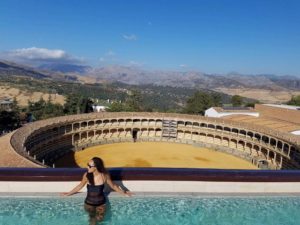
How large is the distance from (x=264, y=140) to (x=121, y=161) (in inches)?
838

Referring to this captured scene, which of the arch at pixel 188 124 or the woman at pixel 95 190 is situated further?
the arch at pixel 188 124

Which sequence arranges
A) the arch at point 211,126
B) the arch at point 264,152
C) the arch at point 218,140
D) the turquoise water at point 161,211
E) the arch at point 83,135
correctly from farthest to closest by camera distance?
the arch at point 211,126, the arch at point 218,140, the arch at point 83,135, the arch at point 264,152, the turquoise water at point 161,211

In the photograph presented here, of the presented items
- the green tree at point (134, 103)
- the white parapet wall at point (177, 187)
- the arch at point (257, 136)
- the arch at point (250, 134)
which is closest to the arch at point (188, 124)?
the arch at point (250, 134)

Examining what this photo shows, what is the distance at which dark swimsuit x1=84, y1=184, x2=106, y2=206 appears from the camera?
8828 mm

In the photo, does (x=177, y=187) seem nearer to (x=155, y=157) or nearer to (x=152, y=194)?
(x=152, y=194)

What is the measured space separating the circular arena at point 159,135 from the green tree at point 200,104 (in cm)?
2371

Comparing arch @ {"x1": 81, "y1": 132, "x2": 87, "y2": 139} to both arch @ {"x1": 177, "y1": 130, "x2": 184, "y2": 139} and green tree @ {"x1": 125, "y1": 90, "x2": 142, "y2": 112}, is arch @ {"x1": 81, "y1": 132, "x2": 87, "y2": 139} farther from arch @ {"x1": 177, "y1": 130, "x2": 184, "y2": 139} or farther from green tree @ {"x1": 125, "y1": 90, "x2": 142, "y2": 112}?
green tree @ {"x1": 125, "y1": 90, "x2": 142, "y2": 112}

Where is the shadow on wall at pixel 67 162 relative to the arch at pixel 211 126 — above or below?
below

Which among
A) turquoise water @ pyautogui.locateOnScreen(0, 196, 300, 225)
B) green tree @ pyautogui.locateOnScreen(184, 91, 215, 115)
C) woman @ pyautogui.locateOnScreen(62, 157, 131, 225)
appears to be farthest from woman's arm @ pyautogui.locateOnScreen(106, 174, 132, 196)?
green tree @ pyautogui.locateOnScreen(184, 91, 215, 115)

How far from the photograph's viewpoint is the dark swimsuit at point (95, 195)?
8828 mm

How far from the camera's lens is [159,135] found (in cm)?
5497

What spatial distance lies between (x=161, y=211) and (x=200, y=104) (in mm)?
69604

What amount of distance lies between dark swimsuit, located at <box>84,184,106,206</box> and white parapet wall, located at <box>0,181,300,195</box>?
0.73 metres

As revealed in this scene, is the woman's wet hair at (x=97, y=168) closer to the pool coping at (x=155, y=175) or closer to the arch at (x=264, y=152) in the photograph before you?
the pool coping at (x=155, y=175)
